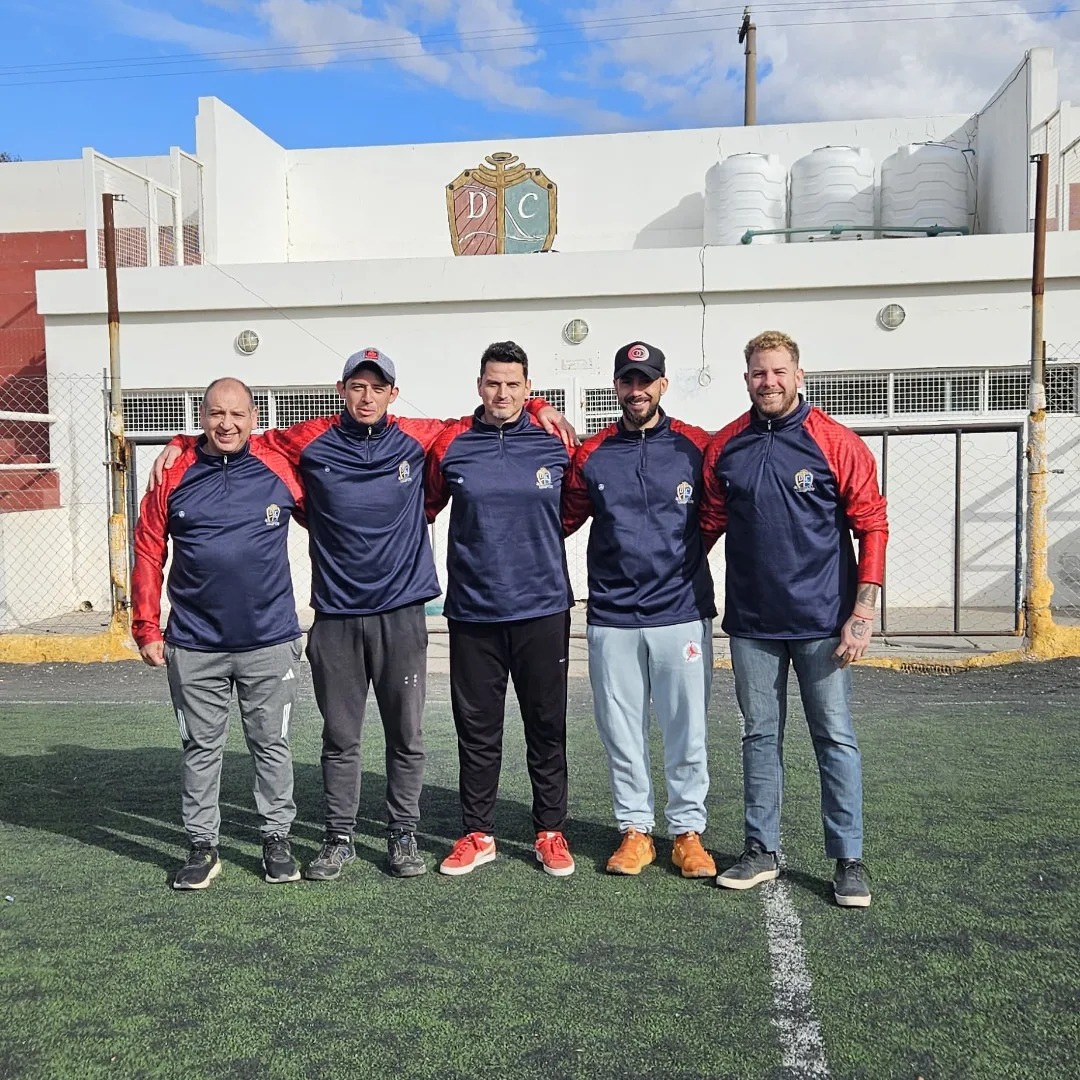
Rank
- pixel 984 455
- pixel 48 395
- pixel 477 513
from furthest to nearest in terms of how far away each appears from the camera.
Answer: pixel 48 395
pixel 984 455
pixel 477 513

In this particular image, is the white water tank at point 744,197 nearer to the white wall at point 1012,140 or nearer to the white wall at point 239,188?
the white wall at point 1012,140

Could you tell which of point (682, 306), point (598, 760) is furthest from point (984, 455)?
point (598, 760)

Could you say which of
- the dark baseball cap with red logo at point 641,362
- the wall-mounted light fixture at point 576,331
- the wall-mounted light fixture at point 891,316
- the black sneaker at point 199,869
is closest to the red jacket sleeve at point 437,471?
the dark baseball cap with red logo at point 641,362

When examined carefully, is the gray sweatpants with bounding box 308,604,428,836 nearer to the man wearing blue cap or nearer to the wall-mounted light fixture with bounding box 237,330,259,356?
the man wearing blue cap

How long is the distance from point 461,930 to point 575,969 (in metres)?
0.49

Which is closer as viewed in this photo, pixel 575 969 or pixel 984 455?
pixel 575 969

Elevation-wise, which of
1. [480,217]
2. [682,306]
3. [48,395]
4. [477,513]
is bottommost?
[477,513]

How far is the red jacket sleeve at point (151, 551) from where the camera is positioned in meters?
4.23

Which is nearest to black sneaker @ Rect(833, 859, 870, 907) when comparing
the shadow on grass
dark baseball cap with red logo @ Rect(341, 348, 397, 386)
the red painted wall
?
the shadow on grass

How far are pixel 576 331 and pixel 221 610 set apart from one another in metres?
8.17

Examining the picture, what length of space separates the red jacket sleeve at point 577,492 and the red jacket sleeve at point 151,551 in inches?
57.2

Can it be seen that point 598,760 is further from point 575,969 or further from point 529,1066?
point 529,1066

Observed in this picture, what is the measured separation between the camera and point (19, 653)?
9.46 m

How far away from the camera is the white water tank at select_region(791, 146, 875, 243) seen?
13289 mm
